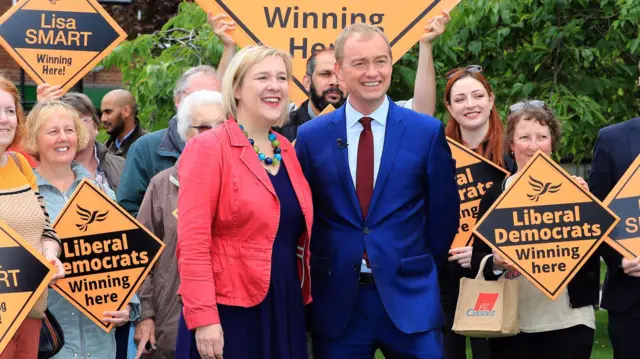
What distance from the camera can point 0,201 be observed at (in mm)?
5758

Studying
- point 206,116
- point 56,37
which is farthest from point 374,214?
point 56,37

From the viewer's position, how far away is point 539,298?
6711 mm

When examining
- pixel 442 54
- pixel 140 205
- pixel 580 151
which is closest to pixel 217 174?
pixel 140 205

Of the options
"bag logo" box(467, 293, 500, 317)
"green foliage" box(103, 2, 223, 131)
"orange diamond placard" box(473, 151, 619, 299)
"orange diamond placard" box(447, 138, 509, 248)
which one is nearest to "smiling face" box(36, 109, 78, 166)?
"orange diamond placard" box(447, 138, 509, 248)

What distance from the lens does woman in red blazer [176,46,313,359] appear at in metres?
5.20

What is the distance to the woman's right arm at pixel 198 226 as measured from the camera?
5.14 meters

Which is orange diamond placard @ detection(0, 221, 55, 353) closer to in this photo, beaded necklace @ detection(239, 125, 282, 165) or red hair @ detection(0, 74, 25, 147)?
red hair @ detection(0, 74, 25, 147)

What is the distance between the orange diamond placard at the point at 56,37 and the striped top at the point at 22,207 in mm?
2893

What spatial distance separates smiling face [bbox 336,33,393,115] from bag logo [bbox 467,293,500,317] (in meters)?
1.62

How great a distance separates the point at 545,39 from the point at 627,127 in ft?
12.7

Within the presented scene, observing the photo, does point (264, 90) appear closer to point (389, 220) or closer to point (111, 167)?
point (389, 220)

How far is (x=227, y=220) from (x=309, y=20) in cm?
322

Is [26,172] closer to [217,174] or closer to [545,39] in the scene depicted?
[217,174]

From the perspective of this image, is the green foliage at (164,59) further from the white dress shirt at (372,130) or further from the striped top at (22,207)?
the white dress shirt at (372,130)
